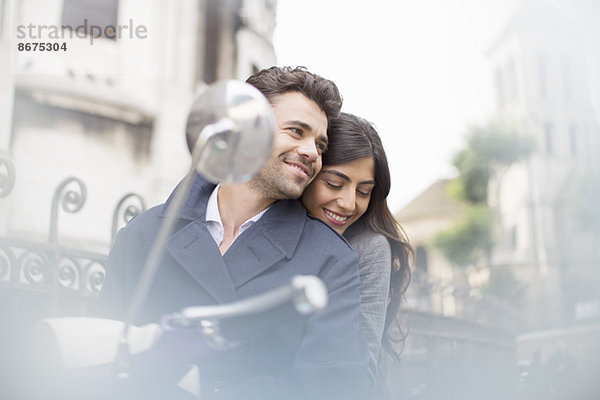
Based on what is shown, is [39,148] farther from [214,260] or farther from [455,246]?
[455,246]

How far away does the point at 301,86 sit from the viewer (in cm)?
169

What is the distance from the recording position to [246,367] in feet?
4.74

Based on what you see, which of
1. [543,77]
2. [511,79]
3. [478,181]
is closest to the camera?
[478,181]

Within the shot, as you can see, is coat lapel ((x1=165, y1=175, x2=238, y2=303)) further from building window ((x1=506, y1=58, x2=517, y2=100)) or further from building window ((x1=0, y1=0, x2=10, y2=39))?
building window ((x1=506, y1=58, x2=517, y2=100))

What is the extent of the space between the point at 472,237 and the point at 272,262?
29.9m

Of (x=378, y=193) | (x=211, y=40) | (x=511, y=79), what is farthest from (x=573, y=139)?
(x=378, y=193)

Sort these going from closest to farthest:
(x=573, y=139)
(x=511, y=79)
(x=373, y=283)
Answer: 1. (x=373, y=283)
2. (x=573, y=139)
3. (x=511, y=79)

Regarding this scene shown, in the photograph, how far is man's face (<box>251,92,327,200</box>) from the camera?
1.54m

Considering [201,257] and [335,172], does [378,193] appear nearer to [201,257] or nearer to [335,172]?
[335,172]

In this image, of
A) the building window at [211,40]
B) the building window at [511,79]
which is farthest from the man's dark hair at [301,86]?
the building window at [511,79]

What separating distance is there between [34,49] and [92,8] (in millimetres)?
630

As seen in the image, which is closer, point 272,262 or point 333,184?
point 272,262

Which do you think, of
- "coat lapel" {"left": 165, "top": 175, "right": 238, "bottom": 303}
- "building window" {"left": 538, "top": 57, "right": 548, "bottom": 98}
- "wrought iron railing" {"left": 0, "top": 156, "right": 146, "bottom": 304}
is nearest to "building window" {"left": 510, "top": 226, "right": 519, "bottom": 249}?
"building window" {"left": 538, "top": 57, "right": 548, "bottom": 98}

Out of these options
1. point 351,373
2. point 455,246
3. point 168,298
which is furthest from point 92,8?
point 455,246
